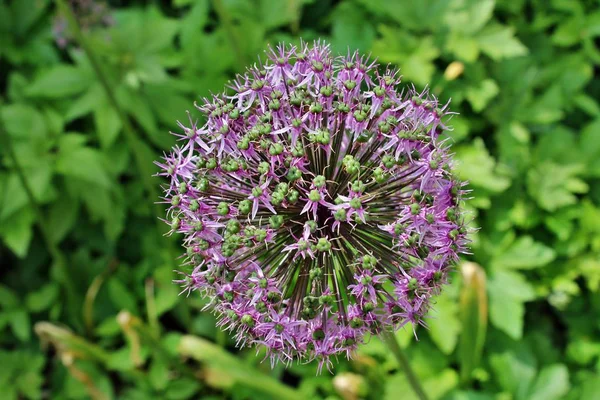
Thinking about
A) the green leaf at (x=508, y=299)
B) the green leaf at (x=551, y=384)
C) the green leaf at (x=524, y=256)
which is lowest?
the green leaf at (x=551, y=384)

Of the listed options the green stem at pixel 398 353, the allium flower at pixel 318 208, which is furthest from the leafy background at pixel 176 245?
the allium flower at pixel 318 208

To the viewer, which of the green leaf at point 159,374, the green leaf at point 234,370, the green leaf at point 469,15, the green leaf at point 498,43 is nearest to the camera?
the green leaf at point 234,370

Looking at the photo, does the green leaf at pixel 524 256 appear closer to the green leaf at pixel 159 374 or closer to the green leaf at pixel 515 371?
the green leaf at pixel 515 371

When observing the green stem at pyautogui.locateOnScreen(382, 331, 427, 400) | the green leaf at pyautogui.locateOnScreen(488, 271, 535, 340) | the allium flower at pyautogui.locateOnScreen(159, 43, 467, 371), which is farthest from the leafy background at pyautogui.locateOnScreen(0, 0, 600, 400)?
the allium flower at pyautogui.locateOnScreen(159, 43, 467, 371)

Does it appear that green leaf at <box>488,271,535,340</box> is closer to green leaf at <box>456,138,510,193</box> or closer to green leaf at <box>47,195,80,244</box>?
green leaf at <box>456,138,510,193</box>

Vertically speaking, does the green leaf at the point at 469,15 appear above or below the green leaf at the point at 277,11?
above
